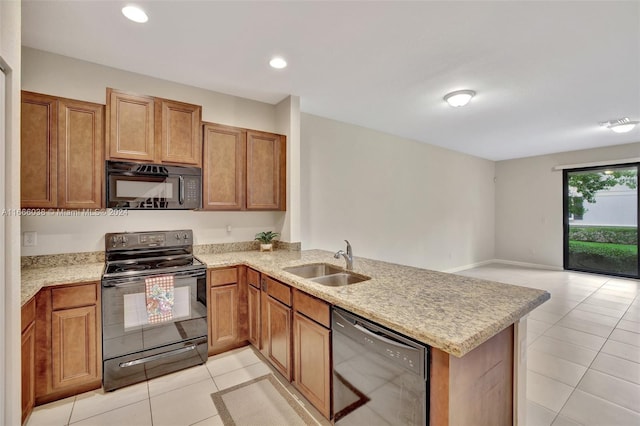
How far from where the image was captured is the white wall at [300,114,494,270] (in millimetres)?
4031

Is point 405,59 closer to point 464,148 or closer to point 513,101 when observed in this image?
point 513,101

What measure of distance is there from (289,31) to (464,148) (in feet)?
16.8

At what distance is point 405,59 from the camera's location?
2568mm

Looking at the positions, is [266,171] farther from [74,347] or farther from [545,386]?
[545,386]

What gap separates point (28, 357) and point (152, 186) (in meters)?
1.45

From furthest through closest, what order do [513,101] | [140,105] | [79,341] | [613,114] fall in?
[613,114] → [513,101] → [140,105] → [79,341]

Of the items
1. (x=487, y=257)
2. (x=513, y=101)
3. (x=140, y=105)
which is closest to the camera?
(x=140, y=105)

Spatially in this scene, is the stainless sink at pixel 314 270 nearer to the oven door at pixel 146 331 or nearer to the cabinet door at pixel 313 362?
the cabinet door at pixel 313 362

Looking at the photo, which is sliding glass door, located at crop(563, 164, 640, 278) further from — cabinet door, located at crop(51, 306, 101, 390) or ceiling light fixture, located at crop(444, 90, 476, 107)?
cabinet door, located at crop(51, 306, 101, 390)

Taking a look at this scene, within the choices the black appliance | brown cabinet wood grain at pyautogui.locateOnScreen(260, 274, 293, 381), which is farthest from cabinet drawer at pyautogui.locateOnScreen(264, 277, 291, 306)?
the black appliance

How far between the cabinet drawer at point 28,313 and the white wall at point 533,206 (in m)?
8.58

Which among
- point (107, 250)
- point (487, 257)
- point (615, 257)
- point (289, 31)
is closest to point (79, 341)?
point (107, 250)

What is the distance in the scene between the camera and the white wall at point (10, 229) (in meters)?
1.43

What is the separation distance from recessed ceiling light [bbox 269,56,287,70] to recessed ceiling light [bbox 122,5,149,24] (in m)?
0.97
